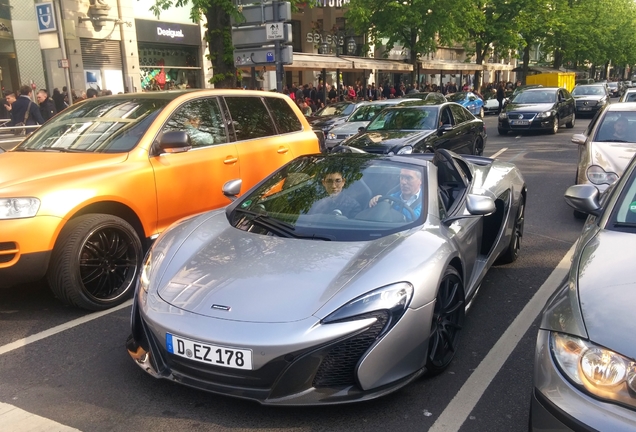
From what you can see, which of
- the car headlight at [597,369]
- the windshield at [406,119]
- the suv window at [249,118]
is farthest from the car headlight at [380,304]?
the windshield at [406,119]

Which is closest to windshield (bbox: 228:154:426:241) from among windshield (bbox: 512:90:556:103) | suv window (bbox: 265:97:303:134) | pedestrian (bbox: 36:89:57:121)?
suv window (bbox: 265:97:303:134)

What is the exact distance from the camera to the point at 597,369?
7.28 ft

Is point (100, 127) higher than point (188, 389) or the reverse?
higher

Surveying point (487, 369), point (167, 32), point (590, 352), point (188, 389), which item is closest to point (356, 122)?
point (167, 32)

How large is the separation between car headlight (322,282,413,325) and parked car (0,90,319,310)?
247cm

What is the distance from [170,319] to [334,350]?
0.88m

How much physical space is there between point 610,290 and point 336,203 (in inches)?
77.3

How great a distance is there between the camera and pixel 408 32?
1153 inches

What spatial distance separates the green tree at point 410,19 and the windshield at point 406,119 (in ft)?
55.3

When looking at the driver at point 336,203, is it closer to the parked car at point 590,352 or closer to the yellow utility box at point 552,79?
the parked car at point 590,352

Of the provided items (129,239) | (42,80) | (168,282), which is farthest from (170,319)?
(42,80)

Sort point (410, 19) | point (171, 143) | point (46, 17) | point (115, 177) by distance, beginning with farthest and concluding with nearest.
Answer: point (410, 19) < point (46, 17) < point (171, 143) < point (115, 177)

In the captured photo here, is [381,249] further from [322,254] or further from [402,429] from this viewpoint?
[402,429]

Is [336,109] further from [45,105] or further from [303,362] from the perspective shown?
[303,362]
